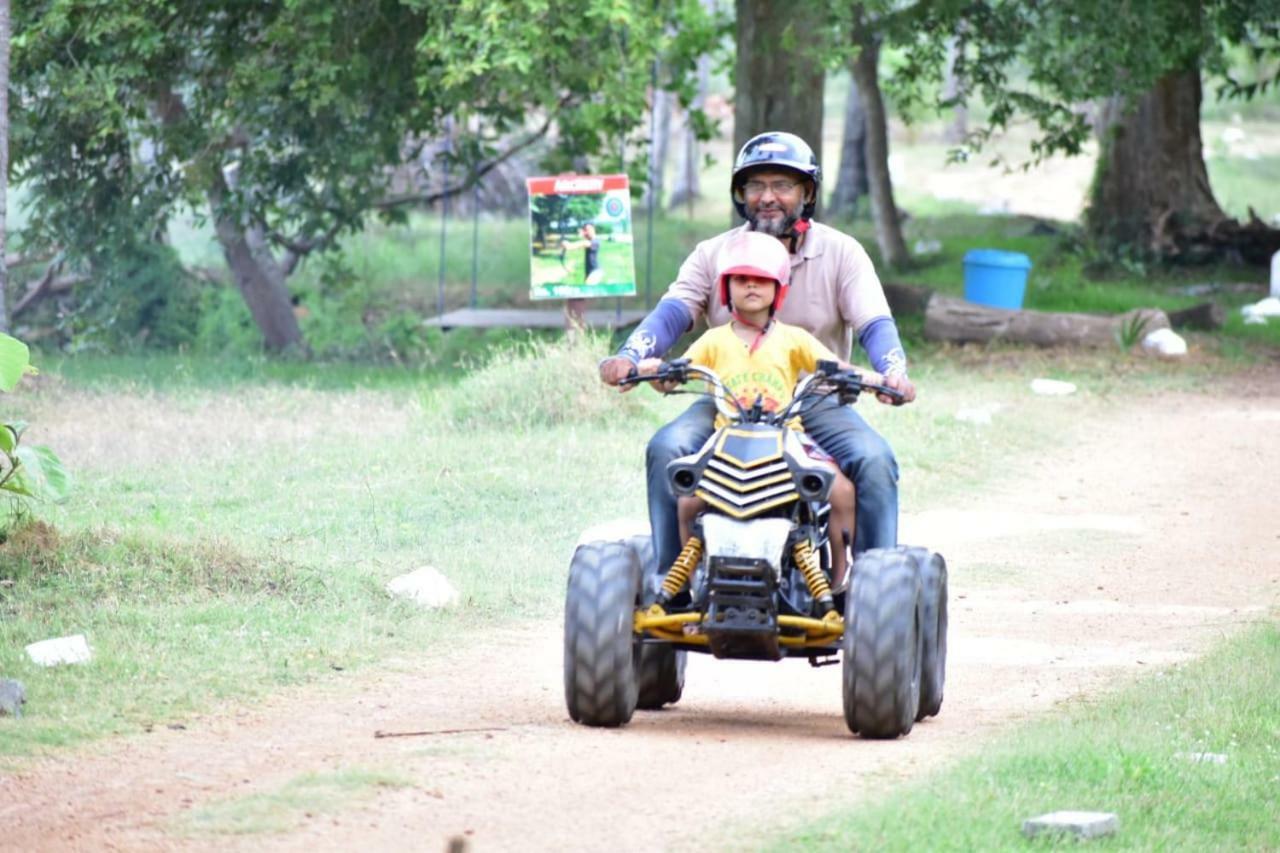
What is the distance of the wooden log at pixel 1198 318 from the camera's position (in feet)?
66.5

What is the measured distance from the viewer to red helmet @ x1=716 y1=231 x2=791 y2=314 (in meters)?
6.62

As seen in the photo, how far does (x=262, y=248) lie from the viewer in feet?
67.0

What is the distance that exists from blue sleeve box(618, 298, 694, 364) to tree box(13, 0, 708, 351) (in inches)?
322

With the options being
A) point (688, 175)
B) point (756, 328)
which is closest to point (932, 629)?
point (756, 328)

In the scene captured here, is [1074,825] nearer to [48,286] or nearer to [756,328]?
[756,328]

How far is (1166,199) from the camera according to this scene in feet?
79.3

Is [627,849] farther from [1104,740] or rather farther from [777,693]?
[777,693]

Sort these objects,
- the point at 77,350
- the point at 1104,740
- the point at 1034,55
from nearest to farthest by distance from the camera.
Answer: the point at 1104,740
the point at 1034,55
the point at 77,350

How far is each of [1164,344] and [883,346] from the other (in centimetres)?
1281

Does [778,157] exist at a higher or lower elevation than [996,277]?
higher

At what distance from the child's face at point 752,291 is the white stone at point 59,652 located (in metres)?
2.88

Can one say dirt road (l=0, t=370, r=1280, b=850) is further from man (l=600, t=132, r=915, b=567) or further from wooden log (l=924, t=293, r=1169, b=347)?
wooden log (l=924, t=293, r=1169, b=347)

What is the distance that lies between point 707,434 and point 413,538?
3.92 m

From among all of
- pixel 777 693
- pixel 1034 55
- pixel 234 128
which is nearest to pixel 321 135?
pixel 234 128
